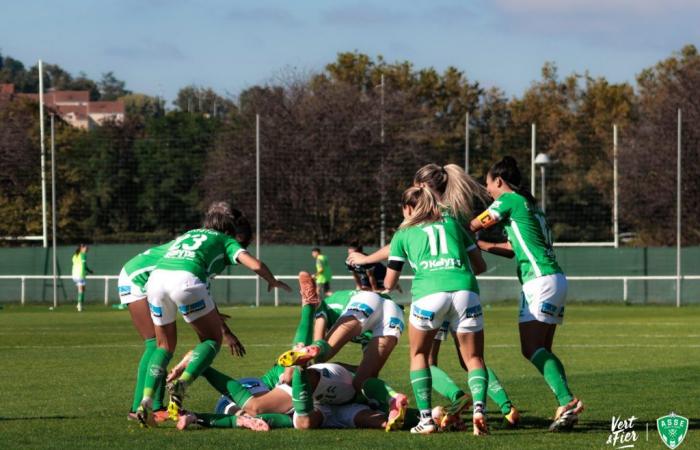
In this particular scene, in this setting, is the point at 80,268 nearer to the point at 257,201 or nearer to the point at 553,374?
the point at 257,201

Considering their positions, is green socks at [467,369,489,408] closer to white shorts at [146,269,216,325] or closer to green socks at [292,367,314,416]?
green socks at [292,367,314,416]

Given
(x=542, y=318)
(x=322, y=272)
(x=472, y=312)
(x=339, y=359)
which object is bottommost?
(x=339, y=359)

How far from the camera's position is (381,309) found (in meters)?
10.0

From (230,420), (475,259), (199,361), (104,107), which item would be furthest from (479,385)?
(104,107)

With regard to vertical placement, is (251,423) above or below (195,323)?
below

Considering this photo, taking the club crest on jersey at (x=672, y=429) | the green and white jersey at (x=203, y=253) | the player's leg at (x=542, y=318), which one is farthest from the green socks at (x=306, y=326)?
the club crest on jersey at (x=672, y=429)

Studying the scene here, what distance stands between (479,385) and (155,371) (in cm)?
→ 260

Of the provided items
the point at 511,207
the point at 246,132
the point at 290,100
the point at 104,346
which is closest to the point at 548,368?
the point at 511,207

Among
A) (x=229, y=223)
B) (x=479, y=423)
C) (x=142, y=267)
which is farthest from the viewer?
(x=142, y=267)

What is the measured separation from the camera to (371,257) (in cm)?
966

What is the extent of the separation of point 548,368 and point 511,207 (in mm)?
1308

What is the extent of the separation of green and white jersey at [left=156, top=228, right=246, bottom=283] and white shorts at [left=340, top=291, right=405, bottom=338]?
1010 mm

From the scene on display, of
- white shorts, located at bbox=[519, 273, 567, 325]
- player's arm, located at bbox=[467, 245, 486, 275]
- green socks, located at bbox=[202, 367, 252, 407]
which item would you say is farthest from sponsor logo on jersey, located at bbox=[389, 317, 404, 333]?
green socks, located at bbox=[202, 367, 252, 407]

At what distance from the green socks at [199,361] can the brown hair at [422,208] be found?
72.7 inches
